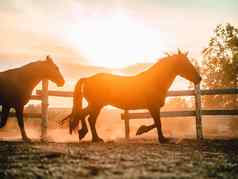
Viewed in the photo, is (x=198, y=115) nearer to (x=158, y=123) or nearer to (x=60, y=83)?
(x=158, y=123)

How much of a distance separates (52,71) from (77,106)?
1.93m

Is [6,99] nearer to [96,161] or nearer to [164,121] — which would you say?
[96,161]

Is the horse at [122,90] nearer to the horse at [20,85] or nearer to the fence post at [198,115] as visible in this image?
the horse at [20,85]

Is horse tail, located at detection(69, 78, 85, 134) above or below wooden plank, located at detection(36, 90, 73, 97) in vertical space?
below

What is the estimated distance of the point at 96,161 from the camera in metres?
4.36

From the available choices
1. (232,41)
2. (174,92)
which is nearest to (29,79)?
(174,92)

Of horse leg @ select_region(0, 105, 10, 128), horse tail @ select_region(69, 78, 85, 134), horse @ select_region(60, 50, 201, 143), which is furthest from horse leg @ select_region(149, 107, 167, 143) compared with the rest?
horse leg @ select_region(0, 105, 10, 128)

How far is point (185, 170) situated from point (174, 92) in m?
7.20

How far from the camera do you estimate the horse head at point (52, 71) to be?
10305 millimetres

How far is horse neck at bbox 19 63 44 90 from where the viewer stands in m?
9.80

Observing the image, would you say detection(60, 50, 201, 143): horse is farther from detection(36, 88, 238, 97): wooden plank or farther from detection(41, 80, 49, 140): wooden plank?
detection(41, 80, 49, 140): wooden plank

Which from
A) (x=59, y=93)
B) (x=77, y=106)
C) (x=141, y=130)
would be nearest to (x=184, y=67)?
(x=141, y=130)

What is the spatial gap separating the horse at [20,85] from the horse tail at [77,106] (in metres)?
1.35

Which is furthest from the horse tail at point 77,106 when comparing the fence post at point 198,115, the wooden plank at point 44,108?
the fence post at point 198,115
